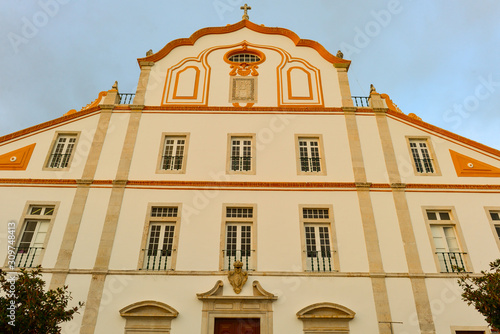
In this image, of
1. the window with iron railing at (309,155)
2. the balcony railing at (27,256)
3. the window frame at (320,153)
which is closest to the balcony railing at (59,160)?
the balcony railing at (27,256)

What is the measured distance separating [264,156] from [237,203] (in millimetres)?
2202

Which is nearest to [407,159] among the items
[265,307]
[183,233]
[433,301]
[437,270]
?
[437,270]

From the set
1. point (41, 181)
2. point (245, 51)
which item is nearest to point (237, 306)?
point (41, 181)

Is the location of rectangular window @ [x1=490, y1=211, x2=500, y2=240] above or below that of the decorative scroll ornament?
below

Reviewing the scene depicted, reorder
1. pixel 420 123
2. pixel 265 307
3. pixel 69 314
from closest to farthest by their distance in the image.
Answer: pixel 69 314, pixel 265 307, pixel 420 123

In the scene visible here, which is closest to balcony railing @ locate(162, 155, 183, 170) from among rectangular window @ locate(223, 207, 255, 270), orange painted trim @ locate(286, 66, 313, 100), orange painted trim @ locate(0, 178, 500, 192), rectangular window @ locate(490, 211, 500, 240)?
orange painted trim @ locate(0, 178, 500, 192)

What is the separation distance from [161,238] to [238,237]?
258 cm

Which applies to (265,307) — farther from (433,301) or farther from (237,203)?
(433,301)

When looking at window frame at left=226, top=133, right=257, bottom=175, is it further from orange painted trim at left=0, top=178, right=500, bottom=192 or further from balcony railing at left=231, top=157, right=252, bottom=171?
orange painted trim at left=0, top=178, right=500, bottom=192

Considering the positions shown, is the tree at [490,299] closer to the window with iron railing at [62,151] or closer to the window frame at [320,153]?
the window frame at [320,153]

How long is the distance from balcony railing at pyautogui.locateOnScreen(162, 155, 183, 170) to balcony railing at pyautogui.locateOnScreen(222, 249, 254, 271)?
382 centimetres

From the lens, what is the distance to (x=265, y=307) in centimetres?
1131

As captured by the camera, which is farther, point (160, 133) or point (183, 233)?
point (160, 133)

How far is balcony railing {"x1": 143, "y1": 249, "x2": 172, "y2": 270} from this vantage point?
1200cm
